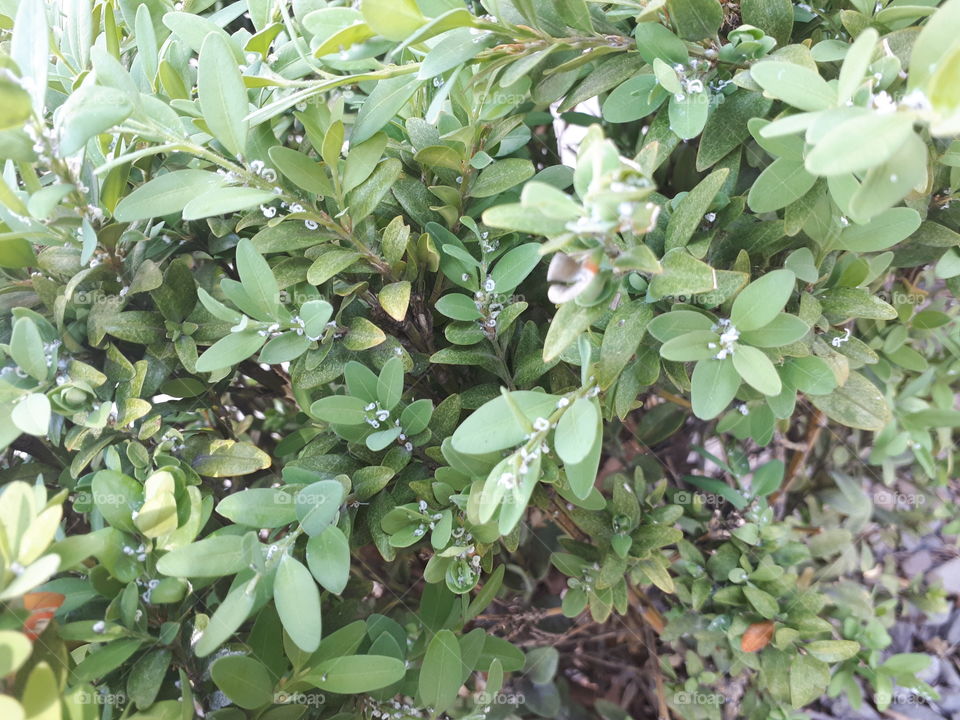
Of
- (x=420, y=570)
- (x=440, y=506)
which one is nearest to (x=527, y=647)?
(x=420, y=570)

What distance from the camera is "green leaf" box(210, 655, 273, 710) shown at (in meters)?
0.65

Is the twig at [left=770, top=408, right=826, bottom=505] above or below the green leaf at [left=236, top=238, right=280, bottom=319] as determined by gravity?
below

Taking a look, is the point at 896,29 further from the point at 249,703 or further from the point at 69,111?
the point at 249,703

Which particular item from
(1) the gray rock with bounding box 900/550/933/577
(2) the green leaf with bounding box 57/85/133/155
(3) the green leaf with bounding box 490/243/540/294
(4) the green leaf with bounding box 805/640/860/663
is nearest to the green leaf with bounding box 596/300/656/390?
(3) the green leaf with bounding box 490/243/540/294

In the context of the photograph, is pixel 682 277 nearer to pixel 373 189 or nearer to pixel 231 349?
pixel 373 189

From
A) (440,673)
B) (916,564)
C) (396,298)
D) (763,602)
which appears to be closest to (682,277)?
(396,298)

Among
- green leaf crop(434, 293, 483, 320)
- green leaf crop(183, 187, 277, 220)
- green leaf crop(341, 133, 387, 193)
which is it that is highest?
green leaf crop(183, 187, 277, 220)

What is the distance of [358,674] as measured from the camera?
690mm

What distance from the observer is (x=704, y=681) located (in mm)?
1172

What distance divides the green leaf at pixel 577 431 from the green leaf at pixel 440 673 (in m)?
0.29

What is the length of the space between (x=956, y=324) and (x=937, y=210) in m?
0.37

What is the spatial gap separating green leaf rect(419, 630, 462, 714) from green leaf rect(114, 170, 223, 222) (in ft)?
1.64

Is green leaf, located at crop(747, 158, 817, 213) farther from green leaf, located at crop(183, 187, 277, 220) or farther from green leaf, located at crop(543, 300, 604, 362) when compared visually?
green leaf, located at crop(183, 187, 277, 220)

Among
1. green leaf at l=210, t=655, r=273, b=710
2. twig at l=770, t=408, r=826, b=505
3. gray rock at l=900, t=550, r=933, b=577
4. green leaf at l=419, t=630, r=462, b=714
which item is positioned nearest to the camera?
green leaf at l=210, t=655, r=273, b=710
